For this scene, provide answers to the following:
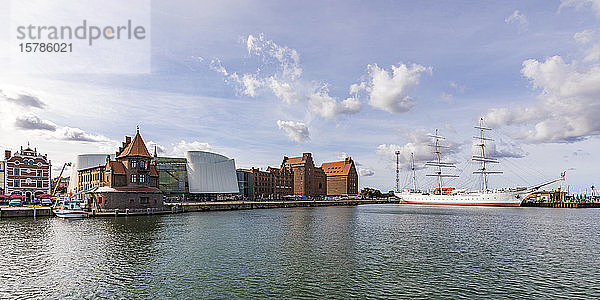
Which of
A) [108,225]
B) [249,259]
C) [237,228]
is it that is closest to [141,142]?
[108,225]

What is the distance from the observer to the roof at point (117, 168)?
9356cm

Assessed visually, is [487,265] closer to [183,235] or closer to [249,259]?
[249,259]

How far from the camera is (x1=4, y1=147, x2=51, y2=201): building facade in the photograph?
120312 millimetres

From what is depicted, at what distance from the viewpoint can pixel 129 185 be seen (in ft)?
309

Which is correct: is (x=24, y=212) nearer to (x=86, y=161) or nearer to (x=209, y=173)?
(x=209, y=173)

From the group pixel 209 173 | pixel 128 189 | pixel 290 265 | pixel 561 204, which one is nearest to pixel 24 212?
pixel 128 189

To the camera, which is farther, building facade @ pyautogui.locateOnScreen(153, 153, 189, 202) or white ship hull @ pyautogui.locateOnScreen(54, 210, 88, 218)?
building facade @ pyautogui.locateOnScreen(153, 153, 189, 202)

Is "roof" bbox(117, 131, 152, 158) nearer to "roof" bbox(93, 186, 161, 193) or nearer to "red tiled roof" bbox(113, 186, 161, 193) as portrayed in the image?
"red tiled roof" bbox(113, 186, 161, 193)

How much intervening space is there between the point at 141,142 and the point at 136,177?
10021 millimetres

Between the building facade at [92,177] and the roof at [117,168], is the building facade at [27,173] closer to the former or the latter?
the building facade at [92,177]

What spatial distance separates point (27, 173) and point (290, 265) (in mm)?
125679

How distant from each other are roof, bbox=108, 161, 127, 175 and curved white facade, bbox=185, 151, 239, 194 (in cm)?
7638

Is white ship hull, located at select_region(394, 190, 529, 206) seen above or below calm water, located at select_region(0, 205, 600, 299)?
below

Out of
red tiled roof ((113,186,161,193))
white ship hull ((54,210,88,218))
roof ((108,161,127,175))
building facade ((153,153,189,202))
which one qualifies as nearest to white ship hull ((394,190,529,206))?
building facade ((153,153,189,202))
